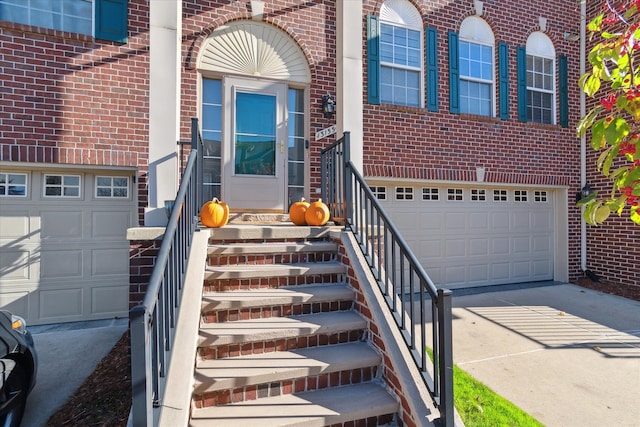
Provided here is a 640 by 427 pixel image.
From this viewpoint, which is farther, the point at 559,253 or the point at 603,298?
the point at 559,253

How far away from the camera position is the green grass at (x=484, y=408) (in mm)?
2416

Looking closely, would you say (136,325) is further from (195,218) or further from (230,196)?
(230,196)

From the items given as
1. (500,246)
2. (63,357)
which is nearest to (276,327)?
(63,357)

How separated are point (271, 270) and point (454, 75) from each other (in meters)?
5.01

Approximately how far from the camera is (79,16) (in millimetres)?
4188

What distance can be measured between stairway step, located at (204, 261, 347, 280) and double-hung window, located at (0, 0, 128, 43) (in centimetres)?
333

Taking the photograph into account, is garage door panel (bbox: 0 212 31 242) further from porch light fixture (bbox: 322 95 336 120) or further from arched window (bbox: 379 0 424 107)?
arched window (bbox: 379 0 424 107)

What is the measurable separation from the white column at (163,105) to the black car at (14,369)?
5.41 feet

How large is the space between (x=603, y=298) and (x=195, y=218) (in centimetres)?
666

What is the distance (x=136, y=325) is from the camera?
4.77ft

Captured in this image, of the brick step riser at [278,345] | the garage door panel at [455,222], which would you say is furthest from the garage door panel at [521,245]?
the brick step riser at [278,345]

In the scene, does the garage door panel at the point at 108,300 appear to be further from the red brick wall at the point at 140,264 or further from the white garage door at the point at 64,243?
the red brick wall at the point at 140,264

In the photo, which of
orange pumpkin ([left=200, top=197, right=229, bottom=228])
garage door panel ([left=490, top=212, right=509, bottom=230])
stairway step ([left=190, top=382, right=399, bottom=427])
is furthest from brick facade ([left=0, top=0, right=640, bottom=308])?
stairway step ([left=190, top=382, right=399, bottom=427])

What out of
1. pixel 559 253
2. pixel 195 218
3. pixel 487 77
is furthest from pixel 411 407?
pixel 559 253
